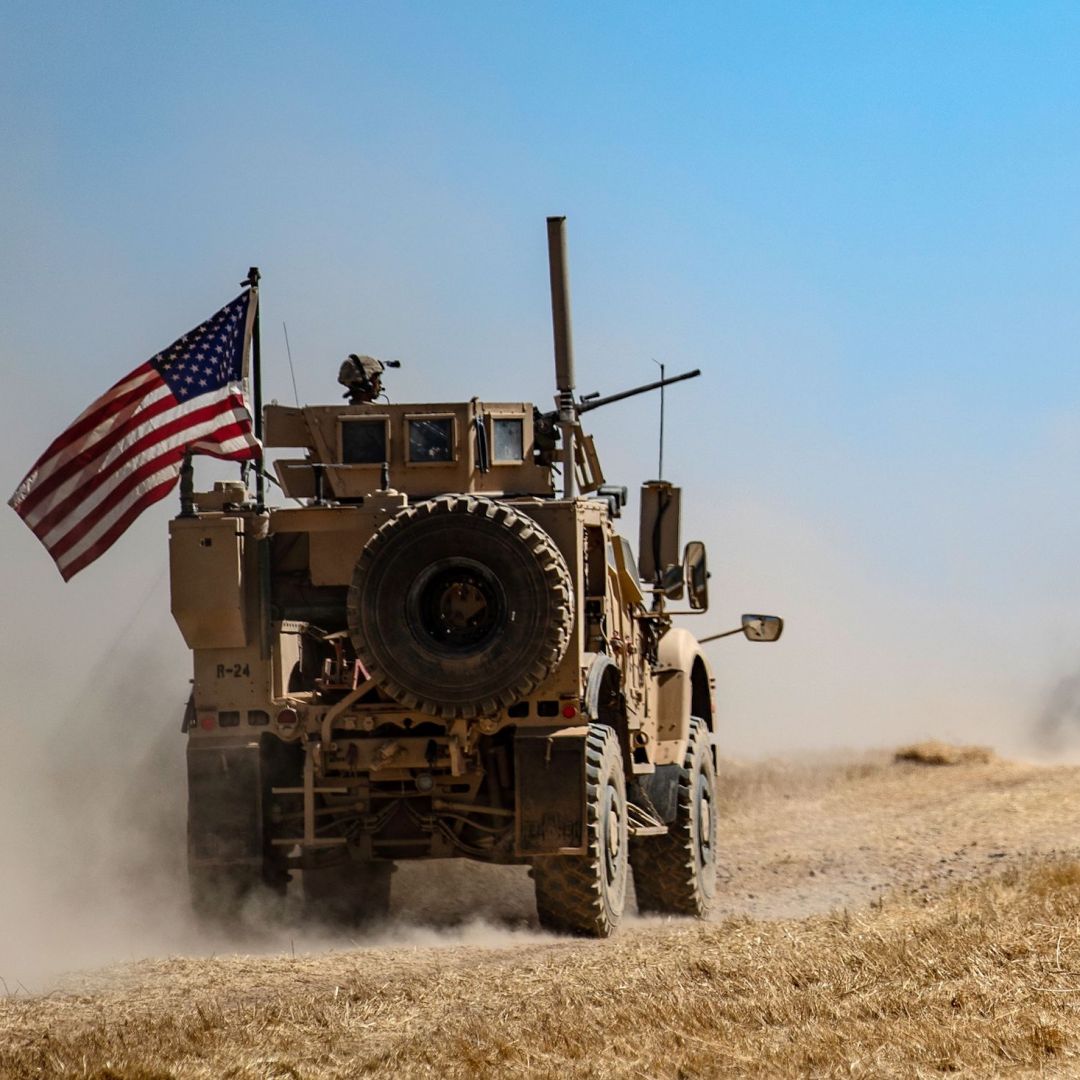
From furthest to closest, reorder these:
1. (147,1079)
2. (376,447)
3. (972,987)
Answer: (376,447)
(972,987)
(147,1079)

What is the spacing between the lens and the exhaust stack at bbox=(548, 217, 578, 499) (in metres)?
13.1

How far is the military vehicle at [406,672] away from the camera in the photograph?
11.2 meters

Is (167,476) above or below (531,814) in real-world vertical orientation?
above

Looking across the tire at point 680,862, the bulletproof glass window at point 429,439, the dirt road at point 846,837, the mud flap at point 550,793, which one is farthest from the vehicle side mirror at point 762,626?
the mud flap at point 550,793

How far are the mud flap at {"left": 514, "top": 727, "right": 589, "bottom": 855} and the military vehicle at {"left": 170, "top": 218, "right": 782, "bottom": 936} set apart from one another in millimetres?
→ 12

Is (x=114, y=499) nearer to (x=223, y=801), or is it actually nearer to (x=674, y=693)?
(x=223, y=801)

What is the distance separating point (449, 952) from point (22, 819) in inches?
160

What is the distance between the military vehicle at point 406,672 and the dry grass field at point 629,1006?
803 millimetres

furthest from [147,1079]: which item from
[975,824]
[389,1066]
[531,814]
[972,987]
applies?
[975,824]

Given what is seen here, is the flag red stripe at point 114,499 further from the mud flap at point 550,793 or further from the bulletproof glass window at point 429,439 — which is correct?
the mud flap at point 550,793

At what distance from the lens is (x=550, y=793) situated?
37.1ft

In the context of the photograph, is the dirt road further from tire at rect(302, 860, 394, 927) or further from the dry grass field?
the dry grass field

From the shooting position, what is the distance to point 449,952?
10.6 meters

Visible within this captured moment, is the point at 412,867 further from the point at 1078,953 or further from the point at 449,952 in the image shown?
the point at 1078,953
